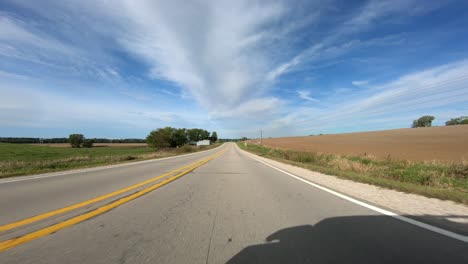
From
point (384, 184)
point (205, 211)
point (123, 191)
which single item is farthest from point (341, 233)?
point (123, 191)

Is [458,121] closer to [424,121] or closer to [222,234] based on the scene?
[424,121]

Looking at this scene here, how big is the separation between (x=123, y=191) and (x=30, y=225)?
229 cm

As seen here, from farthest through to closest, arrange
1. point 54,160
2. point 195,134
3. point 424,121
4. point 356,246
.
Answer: point 195,134
point 424,121
point 54,160
point 356,246

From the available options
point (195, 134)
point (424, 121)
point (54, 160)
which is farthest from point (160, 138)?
point (424, 121)

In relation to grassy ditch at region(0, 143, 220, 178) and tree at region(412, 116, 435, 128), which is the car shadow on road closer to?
grassy ditch at region(0, 143, 220, 178)

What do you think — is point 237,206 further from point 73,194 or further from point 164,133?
point 164,133

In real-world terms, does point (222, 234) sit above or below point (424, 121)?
below

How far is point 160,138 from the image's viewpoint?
55906mm

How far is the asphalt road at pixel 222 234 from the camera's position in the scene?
2.21 meters

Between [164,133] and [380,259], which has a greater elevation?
[164,133]

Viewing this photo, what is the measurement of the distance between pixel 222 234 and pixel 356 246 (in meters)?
1.86

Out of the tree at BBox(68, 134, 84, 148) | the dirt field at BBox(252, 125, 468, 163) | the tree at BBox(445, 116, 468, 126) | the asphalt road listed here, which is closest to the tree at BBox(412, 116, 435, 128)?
the tree at BBox(445, 116, 468, 126)

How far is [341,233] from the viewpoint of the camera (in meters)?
2.85

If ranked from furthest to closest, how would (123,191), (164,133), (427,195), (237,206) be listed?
(164,133), (123,191), (427,195), (237,206)
